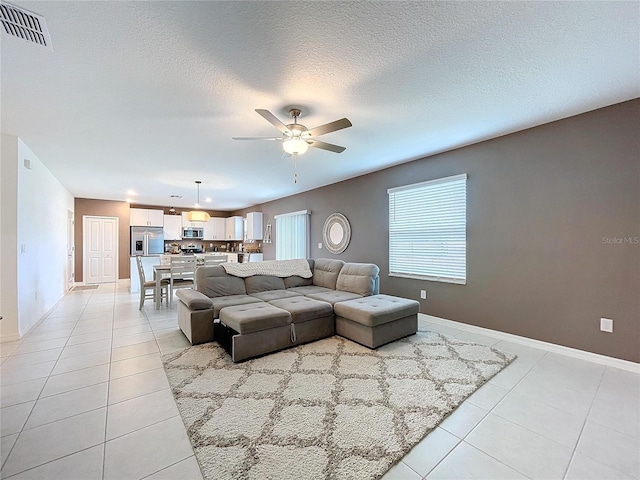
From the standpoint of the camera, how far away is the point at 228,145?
3.73 meters

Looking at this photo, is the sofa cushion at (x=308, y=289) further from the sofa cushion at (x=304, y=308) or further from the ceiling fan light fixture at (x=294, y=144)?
the ceiling fan light fixture at (x=294, y=144)

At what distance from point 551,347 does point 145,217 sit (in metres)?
10.0

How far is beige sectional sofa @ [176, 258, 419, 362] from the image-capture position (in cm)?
290

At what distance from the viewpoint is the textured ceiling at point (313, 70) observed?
5.33 feet

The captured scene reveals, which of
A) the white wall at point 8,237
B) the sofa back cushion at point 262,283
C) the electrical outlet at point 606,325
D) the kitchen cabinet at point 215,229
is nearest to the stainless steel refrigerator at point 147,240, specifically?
the kitchen cabinet at point 215,229

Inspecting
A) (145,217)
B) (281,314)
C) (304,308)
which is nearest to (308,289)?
(304,308)

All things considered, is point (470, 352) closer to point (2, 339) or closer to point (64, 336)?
point (64, 336)

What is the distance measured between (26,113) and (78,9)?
1998 millimetres

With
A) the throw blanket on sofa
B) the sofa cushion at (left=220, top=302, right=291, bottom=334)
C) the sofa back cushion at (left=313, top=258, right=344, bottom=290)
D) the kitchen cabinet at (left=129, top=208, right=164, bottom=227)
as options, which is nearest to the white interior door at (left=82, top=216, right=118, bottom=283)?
the kitchen cabinet at (left=129, top=208, right=164, bottom=227)

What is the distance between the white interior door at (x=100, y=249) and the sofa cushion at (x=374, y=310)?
7.99m

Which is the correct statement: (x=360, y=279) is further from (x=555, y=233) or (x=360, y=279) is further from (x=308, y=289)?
(x=555, y=233)

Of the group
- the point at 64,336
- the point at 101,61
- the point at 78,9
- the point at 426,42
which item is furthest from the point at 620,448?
the point at 64,336

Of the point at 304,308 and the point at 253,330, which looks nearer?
the point at 253,330

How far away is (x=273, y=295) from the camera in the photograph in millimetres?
3959
